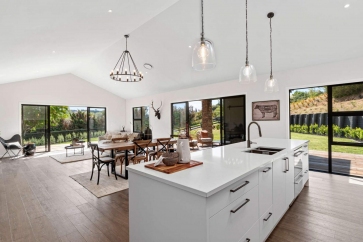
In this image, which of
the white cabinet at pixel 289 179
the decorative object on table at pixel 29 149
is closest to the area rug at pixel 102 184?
the white cabinet at pixel 289 179

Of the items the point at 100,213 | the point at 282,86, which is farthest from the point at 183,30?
the point at 100,213

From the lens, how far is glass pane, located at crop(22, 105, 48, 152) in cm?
721

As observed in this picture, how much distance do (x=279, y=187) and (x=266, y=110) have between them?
322 centimetres

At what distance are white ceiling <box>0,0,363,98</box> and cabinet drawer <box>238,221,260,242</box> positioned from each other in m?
3.23

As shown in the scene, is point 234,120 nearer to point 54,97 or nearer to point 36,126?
point 54,97

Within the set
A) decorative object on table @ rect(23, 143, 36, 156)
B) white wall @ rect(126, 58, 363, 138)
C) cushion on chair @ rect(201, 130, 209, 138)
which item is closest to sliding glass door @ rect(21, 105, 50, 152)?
decorative object on table @ rect(23, 143, 36, 156)

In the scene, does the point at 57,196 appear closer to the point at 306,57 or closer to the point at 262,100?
the point at 262,100

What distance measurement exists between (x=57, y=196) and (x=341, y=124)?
19.5 ft

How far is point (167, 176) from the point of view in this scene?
1.34 meters

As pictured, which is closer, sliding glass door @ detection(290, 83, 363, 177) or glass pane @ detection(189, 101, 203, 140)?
sliding glass door @ detection(290, 83, 363, 177)

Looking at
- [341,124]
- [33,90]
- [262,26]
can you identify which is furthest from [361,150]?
[33,90]

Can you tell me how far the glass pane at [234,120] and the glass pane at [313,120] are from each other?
1350 mm

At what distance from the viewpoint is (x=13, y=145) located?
21.1ft

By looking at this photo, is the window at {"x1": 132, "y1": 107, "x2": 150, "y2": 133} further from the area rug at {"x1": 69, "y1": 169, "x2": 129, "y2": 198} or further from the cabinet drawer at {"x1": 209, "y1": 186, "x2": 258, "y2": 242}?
the cabinet drawer at {"x1": 209, "y1": 186, "x2": 258, "y2": 242}
